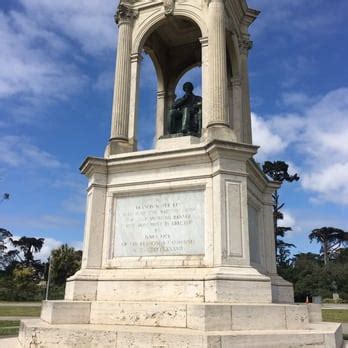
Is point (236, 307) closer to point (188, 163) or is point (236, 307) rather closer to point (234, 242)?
point (234, 242)

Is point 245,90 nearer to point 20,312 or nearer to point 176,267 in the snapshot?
point 176,267

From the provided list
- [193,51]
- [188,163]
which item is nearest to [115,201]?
[188,163]

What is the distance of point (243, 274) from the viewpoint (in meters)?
6.91

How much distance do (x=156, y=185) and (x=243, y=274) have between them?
2.43 m

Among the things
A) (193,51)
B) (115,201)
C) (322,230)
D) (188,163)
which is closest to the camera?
(188,163)

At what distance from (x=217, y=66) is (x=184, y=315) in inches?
205

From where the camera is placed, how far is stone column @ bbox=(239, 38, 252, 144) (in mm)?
10859

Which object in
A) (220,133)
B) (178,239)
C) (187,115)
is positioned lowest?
(178,239)

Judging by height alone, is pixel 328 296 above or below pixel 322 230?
below

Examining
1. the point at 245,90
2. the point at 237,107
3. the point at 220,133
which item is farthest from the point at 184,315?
the point at 245,90

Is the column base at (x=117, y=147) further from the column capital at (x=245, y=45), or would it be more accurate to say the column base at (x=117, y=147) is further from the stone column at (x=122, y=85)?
the column capital at (x=245, y=45)

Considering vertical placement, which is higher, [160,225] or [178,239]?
[160,225]

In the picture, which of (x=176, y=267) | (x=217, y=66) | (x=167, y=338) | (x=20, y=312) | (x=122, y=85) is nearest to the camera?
(x=167, y=338)

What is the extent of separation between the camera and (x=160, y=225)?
25.8 ft
